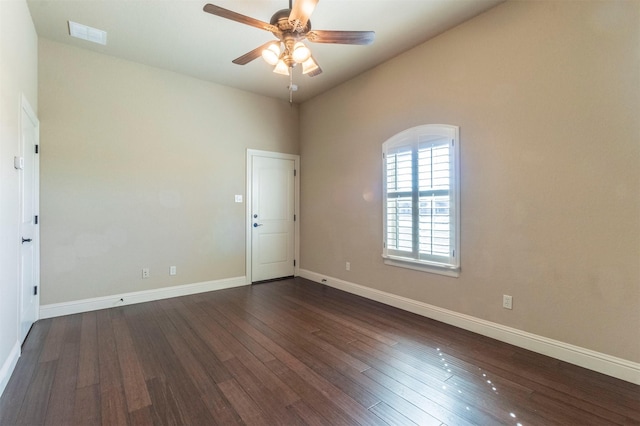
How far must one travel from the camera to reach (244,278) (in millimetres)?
4781

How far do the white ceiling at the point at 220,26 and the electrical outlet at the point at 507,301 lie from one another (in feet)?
8.85

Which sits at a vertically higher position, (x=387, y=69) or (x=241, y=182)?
(x=387, y=69)

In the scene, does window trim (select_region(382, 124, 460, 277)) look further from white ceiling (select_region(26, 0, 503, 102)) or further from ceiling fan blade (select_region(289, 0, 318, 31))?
ceiling fan blade (select_region(289, 0, 318, 31))

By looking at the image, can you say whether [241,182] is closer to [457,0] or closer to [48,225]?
[48,225]

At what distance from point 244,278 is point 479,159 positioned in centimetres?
368

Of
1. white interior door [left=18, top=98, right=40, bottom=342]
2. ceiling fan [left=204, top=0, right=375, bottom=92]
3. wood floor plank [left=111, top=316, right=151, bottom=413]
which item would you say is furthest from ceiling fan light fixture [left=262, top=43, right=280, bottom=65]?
wood floor plank [left=111, top=316, right=151, bottom=413]

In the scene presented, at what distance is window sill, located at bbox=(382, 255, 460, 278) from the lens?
314cm

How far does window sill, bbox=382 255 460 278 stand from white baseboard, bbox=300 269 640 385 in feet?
1.27

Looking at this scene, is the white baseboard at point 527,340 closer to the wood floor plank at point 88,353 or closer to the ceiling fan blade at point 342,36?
the ceiling fan blade at point 342,36

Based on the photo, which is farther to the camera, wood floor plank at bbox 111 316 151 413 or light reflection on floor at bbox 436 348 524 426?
wood floor plank at bbox 111 316 151 413

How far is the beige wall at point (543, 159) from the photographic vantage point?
2.17 metres

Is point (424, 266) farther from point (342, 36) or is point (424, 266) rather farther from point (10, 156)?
point (10, 156)

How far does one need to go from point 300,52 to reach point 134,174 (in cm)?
280

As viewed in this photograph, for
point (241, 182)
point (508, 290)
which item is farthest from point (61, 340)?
point (508, 290)
